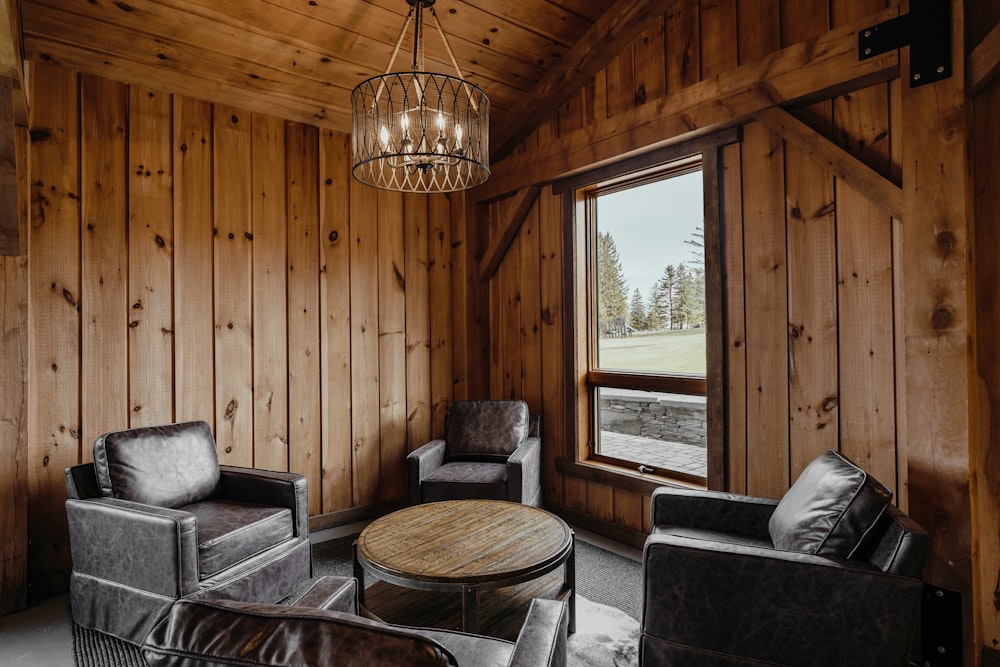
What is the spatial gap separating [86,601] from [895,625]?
10.0ft

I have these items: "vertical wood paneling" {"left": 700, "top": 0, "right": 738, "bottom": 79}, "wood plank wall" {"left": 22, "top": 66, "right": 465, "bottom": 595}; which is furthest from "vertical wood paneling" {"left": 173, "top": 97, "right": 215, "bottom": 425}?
"vertical wood paneling" {"left": 700, "top": 0, "right": 738, "bottom": 79}

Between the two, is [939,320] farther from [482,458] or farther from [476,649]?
[482,458]

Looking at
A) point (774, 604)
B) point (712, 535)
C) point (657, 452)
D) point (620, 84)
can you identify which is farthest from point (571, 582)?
point (620, 84)

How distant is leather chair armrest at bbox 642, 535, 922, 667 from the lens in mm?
1615

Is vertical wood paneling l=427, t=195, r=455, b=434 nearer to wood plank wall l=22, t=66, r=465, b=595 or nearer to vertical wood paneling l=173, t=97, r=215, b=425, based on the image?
wood plank wall l=22, t=66, r=465, b=595

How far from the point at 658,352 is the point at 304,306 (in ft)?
7.60

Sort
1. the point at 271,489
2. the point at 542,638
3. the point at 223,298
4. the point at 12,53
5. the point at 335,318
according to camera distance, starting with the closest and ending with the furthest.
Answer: the point at 542,638 < the point at 12,53 < the point at 271,489 < the point at 223,298 < the point at 335,318

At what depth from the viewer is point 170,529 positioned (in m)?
2.13

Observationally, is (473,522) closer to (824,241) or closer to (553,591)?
(553,591)

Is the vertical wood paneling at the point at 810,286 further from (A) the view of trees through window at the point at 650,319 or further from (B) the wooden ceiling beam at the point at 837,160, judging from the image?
(A) the view of trees through window at the point at 650,319

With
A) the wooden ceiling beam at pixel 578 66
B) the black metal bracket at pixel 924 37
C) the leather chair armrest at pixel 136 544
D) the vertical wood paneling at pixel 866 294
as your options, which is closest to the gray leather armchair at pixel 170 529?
the leather chair armrest at pixel 136 544

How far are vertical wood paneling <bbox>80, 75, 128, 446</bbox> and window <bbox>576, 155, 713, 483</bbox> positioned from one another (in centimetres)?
276

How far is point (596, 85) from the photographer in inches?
139

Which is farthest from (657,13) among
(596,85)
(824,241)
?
(824,241)
